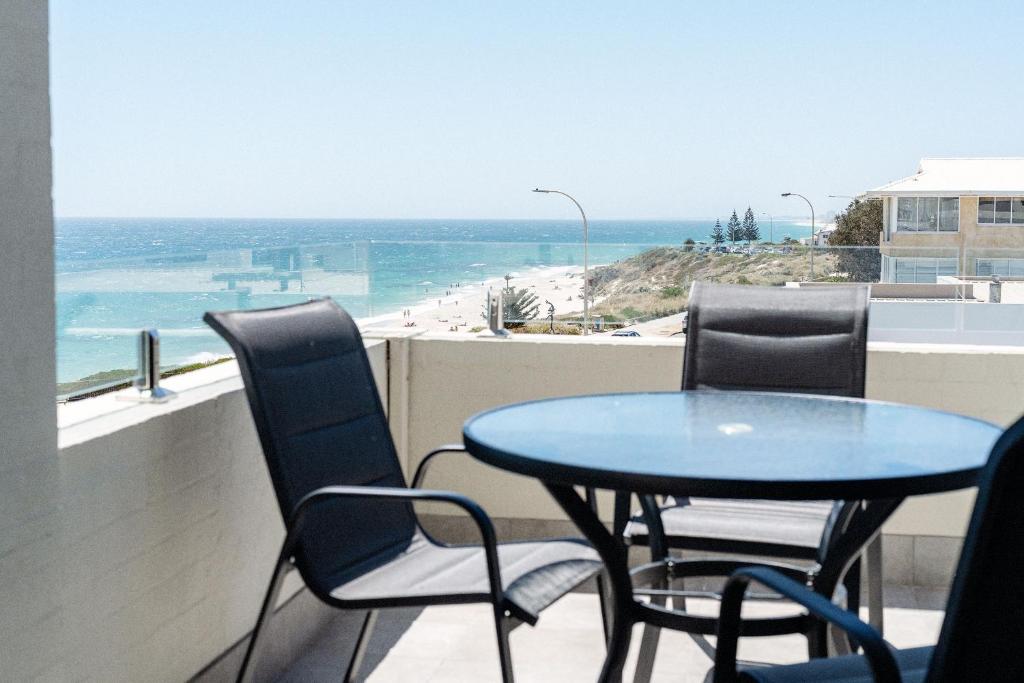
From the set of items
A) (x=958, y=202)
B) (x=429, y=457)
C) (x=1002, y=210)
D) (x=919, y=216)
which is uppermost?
(x=958, y=202)

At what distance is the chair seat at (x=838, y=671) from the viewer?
193 centimetres

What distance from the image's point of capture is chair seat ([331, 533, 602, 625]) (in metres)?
2.62

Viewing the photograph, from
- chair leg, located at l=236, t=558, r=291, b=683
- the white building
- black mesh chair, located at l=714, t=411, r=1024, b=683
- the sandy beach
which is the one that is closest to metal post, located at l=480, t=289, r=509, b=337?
the sandy beach

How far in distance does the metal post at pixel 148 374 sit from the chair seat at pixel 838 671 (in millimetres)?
1583

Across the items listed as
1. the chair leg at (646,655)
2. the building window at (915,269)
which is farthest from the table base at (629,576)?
the building window at (915,269)

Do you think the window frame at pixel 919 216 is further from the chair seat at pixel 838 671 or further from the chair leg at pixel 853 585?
the chair seat at pixel 838 671

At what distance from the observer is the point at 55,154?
2.36 metres

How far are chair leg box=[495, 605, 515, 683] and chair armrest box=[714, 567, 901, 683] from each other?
607 mm

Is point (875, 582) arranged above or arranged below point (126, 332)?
below

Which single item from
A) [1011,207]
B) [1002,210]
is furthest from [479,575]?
[1011,207]

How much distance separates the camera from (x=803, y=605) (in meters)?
1.78

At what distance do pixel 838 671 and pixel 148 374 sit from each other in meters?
1.74

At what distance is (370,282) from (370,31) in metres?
60.9

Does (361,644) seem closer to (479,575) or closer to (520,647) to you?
(479,575)
